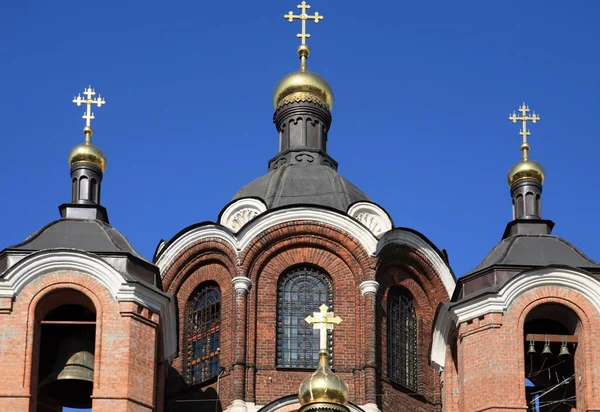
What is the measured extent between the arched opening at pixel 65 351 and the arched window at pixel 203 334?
3600 millimetres

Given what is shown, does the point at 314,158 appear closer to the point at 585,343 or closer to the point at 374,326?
the point at 374,326

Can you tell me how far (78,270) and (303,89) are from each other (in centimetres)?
972

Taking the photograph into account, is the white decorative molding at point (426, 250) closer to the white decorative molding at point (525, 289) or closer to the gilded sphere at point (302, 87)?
the white decorative molding at point (525, 289)

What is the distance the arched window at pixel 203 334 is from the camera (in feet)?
137

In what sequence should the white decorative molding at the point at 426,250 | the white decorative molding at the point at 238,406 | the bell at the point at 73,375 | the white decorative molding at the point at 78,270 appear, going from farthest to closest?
the white decorative molding at the point at 426,250 → the white decorative molding at the point at 238,406 → the bell at the point at 73,375 → the white decorative molding at the point at 78,270

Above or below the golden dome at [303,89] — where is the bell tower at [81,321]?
below

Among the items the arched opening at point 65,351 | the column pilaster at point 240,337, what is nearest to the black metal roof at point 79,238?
the arched opening at point 65,351

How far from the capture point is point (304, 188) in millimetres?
43562

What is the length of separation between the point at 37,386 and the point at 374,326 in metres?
6.64

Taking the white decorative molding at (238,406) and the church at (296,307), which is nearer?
the church at (296,307)

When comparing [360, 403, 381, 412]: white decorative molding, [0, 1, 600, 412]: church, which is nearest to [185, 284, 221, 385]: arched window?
[0, 1, 600, 412]: church

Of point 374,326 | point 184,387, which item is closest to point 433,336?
point 374,326

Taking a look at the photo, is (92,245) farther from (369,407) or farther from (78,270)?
(369,407)

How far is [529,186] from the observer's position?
4084cm
